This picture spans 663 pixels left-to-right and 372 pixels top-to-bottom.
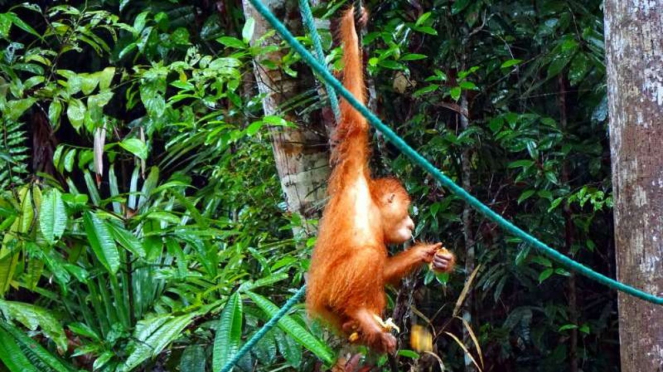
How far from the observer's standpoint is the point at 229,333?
2.71 meters

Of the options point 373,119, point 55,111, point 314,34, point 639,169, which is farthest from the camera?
point 55,111

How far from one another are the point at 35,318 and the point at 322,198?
→ 1090 millimetres

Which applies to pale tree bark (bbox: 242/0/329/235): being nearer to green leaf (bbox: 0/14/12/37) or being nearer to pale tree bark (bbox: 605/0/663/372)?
green leaf (bbox: 0/14/12/37)

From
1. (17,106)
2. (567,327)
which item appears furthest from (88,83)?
(567,327)

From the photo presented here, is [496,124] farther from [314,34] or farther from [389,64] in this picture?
[314,34]

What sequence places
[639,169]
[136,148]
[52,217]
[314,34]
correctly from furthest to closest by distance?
1. [136,148]
2. [52,217]
3. [639,169]
4. [314,34]

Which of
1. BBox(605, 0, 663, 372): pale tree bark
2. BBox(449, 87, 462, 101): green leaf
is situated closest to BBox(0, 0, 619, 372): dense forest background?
BBox(449, 87, 462, 101): green leaf

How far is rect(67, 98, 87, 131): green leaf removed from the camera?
2982 millimetres

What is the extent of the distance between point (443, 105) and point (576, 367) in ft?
3.77

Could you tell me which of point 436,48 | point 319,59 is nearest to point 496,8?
point 436,48

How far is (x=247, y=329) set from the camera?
320 cm

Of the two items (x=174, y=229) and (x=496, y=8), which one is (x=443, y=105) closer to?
(x=496, y=8)

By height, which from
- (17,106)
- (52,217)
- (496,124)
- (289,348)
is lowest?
(289,348)

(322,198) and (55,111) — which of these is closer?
(55,111)
